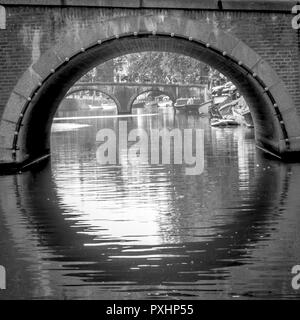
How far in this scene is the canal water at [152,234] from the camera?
5.89m

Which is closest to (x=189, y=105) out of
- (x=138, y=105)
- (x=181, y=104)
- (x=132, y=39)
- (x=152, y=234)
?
(x=181, y=104)

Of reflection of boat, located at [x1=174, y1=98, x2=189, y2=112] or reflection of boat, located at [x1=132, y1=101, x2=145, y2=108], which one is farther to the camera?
reflection of boat, located at [x1=132, y1=101, x2=145, y2=108]

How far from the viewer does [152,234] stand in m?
7.92

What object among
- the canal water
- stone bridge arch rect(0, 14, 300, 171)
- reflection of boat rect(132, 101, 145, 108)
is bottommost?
the canal water

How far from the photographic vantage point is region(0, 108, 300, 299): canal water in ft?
19.3

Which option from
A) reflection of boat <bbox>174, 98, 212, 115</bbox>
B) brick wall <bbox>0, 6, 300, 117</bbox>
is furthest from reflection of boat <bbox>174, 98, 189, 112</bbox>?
brick wall <bbox>0, 6, 300, 117</bbox>

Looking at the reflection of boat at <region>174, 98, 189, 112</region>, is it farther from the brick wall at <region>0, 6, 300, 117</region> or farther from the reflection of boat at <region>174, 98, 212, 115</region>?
the brick wall at <region>0, 6, 300, 117</region>

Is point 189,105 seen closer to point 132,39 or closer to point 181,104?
point 181,104

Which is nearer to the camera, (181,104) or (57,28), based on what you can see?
(57,28)

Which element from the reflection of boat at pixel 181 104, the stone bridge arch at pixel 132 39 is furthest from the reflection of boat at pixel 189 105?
the stone bridge arch at pixel 132 39

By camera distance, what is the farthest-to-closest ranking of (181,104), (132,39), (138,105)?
(138,105) < (181,104) < (132,39)

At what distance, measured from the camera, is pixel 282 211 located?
9.24m
